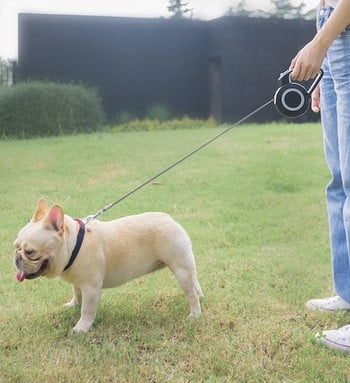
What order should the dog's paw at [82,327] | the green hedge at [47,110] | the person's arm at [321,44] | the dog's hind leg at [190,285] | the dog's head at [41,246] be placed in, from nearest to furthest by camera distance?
the person's arm at [321,44], the dog's head at [41,246], the dog's paw at [82,327], the dog's hind leg at [190,285], the green hedge at [47,110]

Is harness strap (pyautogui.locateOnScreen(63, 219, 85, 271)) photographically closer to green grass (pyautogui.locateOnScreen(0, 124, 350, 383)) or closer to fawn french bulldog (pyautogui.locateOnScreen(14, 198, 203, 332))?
fawn french bulldog (pyautogui.locateOnScreen(14, 198, 203, 332))

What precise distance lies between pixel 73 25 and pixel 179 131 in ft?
3.90

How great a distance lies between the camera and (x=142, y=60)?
16.9 ft

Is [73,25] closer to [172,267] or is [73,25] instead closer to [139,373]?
[172,267]

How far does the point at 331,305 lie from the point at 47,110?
105 inches

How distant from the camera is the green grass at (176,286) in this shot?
1780 mm

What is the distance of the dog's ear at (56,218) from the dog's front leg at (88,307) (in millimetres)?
218

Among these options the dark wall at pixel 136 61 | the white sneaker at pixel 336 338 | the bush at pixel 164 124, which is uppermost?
the dark wall at pixel 136 61

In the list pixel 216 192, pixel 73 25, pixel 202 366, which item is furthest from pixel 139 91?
pixel 202 366

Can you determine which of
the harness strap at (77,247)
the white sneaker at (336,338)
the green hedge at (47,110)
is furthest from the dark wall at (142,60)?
the white sneaker at (336,338)

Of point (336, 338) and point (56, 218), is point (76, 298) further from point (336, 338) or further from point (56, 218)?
point (336, 338)

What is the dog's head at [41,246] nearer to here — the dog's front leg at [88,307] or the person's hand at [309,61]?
the dog's front leg at [88,307]

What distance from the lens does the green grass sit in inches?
70.1

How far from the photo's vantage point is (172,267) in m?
2.08
